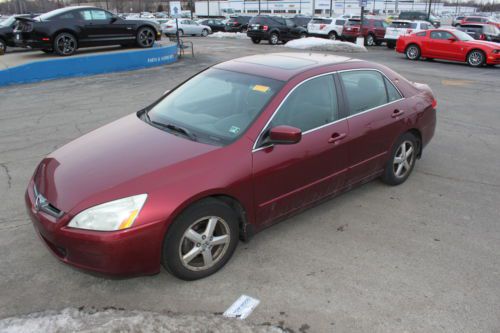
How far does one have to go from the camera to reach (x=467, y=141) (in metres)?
6.90

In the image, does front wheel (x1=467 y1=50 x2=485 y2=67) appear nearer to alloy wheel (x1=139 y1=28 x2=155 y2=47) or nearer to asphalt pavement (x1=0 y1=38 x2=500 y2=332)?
alloy wheel (x1=139 y1=28 x2=155 y2=47)

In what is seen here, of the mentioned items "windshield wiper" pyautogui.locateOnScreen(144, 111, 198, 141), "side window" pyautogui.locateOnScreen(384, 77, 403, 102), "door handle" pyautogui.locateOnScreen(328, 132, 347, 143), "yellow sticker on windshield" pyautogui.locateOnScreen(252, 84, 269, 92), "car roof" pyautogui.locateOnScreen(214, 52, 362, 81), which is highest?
"car roof" pyautogui.locateOnScreen(214, 52, 362, 81)

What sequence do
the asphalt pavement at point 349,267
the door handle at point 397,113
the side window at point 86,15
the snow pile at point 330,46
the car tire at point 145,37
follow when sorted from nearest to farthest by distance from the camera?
the asphalt pavement at point 349,267 < the door handle at point 397,113 < the side window at point 86,15 < the car tire at point 145,37 < the snow pile at point 330,46

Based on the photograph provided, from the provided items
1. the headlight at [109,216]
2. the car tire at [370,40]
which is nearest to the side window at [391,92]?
the headlight at [109,216]

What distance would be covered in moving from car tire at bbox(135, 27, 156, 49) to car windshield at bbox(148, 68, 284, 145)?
12.4 m

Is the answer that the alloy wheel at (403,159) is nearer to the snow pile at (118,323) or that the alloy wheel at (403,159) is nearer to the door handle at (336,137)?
the door handle at (336,137)

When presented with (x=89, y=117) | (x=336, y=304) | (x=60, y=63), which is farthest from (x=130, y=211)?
(x=60, y=63)

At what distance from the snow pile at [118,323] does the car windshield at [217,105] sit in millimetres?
1367

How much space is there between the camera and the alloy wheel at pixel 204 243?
306 cm

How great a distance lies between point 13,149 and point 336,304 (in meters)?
5.39

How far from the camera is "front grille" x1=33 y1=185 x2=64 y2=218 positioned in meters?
2.89

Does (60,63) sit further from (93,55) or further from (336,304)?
(336,304)

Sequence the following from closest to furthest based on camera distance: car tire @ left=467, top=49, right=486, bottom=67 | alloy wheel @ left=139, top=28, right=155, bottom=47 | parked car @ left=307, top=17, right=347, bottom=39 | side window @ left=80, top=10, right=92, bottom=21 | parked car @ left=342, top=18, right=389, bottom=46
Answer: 1. side window @ left=80, top=10, right=92, bottom=21
2. alloy wheel @ left=139, top=28, right=155, bottom=47
3. car tire @ left=467, top=49, right=486, bottom=67
4. parked car @ left=342, top=18, right=389, bottom=46
5. parked car @ left=307, top=17, right=347, bottom=39

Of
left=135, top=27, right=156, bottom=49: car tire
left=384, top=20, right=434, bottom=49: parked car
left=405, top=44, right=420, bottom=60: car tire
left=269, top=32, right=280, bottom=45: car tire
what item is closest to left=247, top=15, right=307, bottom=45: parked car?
left=269, top=32, right=280, bottom=45: car tire
